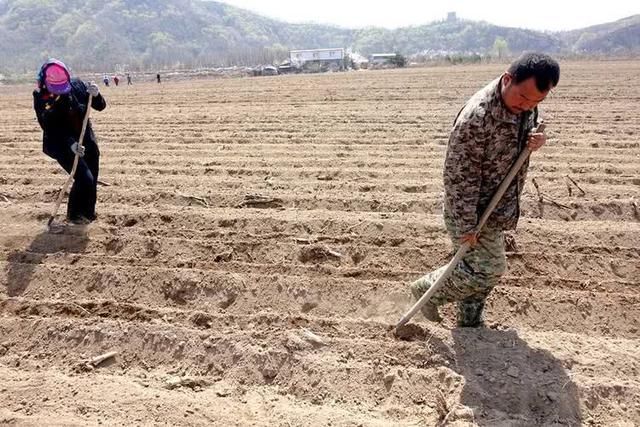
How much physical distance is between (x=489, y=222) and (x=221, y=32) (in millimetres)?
149669

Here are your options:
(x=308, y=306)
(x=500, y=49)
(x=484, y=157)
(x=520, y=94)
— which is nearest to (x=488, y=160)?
(x=484, y=157)

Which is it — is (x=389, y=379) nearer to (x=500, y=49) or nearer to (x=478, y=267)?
(x=478, y=267)

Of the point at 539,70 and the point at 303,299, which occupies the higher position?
the point at 539,70

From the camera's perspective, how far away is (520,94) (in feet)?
8.15

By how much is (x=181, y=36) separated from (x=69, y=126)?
139m

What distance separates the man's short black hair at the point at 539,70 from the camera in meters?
2.40

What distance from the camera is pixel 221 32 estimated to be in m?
142

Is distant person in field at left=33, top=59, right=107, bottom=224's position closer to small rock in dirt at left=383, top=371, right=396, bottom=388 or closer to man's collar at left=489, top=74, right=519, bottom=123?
small rock in dirt at left=383, top=371, right=396, bottom=388

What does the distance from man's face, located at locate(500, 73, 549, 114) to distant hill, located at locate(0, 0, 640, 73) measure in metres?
72.8

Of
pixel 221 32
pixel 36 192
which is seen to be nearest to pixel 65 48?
pixel 221 32

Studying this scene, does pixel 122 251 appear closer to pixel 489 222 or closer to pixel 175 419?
pixel 175 419

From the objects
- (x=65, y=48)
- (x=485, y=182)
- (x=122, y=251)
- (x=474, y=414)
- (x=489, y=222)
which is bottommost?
(x=474, y=414)

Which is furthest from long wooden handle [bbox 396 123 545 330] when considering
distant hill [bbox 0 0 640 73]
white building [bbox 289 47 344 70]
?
distant hill [bbox 0 0 640 73]

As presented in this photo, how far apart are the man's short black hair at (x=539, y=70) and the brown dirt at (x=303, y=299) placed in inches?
62.4
